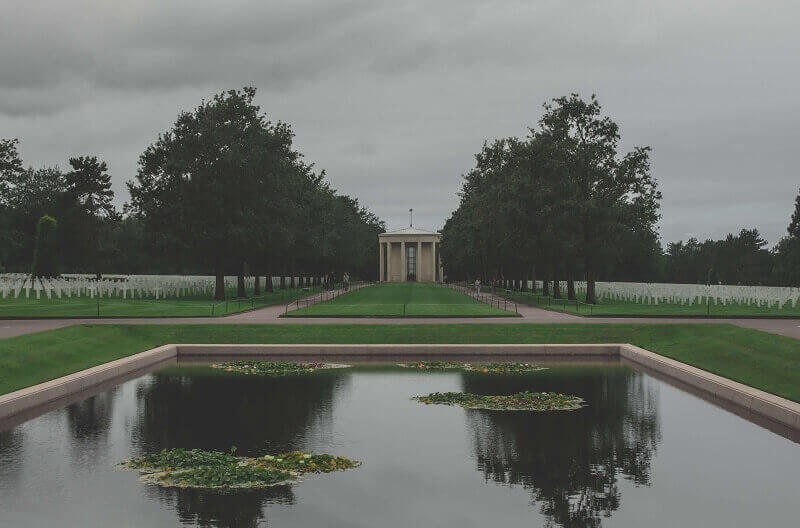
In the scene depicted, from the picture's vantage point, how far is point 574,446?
515 inches

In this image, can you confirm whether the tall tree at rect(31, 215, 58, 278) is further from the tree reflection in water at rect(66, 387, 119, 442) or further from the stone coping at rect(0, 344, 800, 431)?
the tree reflection in water at rect(66, 387, 119, 442)

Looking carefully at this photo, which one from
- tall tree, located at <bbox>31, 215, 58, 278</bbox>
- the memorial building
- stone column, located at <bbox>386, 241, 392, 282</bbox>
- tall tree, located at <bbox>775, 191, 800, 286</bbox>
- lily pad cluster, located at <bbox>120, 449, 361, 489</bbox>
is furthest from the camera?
the memorial building

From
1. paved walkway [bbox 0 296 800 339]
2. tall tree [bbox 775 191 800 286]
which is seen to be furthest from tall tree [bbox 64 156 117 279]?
tall tree [bbox 775 191 800 286]

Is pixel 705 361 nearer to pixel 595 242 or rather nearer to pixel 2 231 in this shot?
pixel 595 242

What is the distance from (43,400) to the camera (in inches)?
669

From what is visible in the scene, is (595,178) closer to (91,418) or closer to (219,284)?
(219,284)

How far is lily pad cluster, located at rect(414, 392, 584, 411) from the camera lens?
1647 cm

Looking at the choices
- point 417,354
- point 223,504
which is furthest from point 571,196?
point 223,504

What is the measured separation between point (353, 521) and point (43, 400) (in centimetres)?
1066

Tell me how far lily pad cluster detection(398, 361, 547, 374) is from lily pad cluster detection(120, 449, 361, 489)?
10.5 metres

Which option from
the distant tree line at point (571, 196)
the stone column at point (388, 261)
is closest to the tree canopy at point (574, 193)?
the distant tree line at point (571, 196)

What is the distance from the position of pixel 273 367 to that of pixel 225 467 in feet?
35.7

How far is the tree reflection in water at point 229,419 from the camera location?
10047mm

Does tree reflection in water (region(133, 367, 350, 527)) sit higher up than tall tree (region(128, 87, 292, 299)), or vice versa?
tall tree (region(128, 87, 292, 299))
